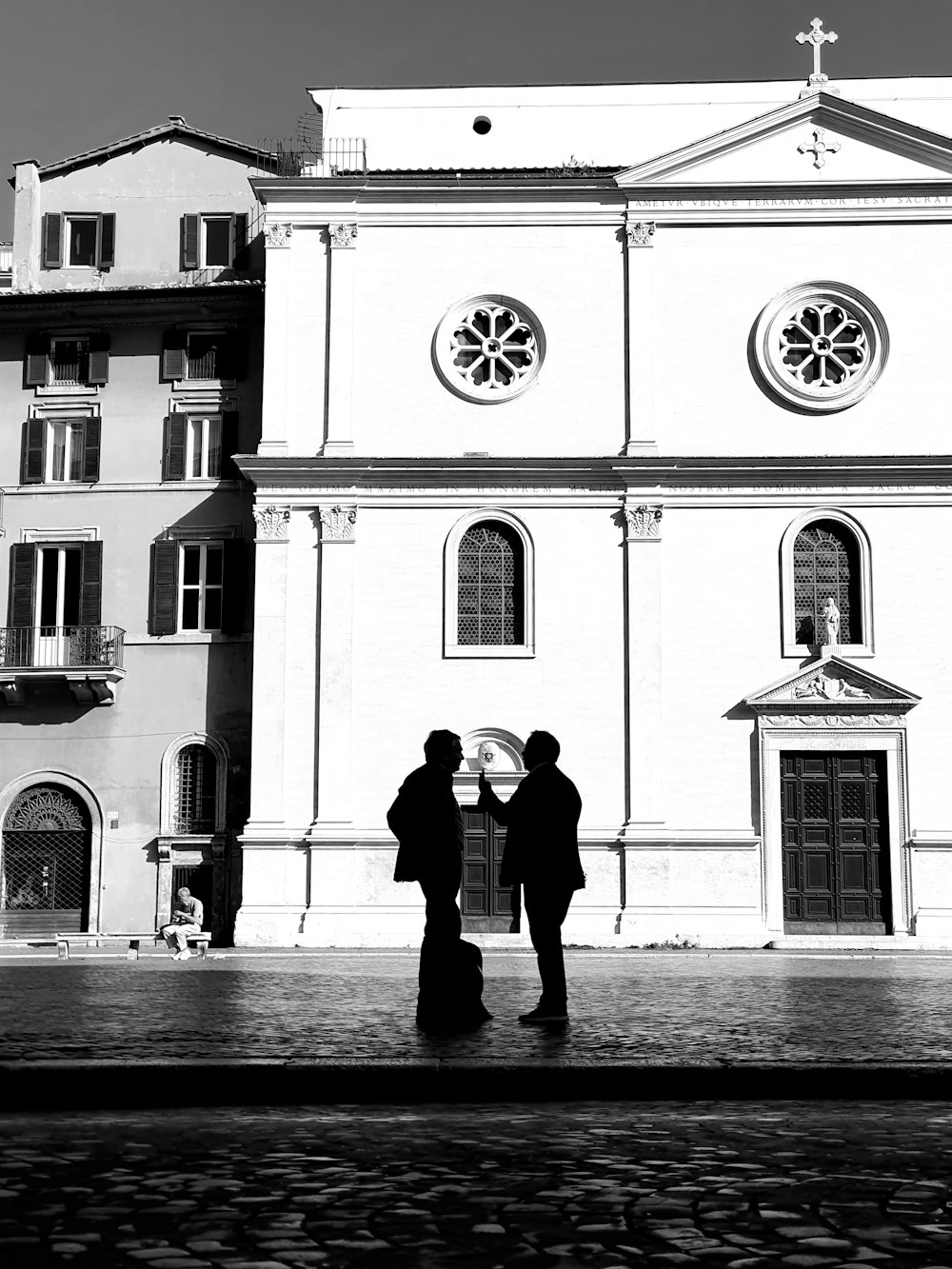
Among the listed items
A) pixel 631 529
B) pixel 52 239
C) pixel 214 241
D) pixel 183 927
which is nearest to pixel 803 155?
pixel 631 529

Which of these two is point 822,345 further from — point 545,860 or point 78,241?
point 545,860

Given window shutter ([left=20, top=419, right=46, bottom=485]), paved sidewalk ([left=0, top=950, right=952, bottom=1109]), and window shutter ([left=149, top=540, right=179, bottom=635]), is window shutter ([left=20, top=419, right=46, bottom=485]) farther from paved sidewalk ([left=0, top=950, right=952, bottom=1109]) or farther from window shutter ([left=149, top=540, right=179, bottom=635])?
paved sidewalk ([left=0, top=950, right=952, bottom=1109])

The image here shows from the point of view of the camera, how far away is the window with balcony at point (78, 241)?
32.9 m

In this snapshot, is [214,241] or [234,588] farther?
[214,241]

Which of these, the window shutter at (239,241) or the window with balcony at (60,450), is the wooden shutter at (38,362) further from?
the window shutter at (239,241)

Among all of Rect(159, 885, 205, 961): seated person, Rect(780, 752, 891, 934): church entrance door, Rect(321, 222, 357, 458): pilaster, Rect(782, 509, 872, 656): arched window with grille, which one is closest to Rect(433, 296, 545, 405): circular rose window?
Rect(321, 222, 357, 458): pilaster

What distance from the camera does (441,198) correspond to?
3022 centimetres

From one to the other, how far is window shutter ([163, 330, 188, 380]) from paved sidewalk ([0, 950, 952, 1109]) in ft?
57.8

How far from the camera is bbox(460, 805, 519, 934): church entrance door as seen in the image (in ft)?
92.9

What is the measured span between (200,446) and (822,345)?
11.9 metres

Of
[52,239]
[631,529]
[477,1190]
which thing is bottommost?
[477,1190]

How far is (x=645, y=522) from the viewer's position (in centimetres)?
2903

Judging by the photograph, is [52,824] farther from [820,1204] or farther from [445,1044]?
[820,1204]

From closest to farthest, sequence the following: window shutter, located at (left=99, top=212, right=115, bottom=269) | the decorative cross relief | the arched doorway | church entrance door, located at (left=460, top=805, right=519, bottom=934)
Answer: church entrance door, located at (left=460, top=805, right=519, bottom=934) < the arched doorway < the decorative cross relief < window shutter, located at (left=99, top=212, right=115, bottom=269)
